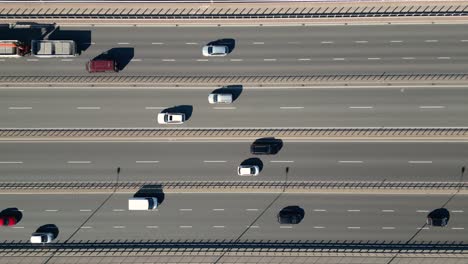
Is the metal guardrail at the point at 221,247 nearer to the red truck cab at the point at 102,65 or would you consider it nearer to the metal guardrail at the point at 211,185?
the metal guardrail at the point at 211,185

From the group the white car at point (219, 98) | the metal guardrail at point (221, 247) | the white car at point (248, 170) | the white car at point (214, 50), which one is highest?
the white car at point (214, 50)

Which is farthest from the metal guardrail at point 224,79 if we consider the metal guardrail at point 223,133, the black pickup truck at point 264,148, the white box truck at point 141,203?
the white box truck at point 141,203

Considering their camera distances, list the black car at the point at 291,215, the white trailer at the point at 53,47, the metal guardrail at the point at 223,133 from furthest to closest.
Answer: the white trailer at the point at 53,47 < the metal guardrail at the point at 223,133 < the black car at the point at 291,215

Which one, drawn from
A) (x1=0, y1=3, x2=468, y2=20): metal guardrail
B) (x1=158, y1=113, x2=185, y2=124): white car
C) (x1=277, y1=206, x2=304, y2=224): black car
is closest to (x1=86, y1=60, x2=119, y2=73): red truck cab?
(x1=0, y1=3, x2=468, y2=20): metal guardrail

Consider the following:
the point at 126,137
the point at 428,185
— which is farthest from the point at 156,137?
the point at 428,185

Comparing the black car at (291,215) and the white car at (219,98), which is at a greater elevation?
the white car at (219,98)

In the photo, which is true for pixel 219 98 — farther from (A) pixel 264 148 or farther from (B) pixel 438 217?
(B) pixel 438 217
